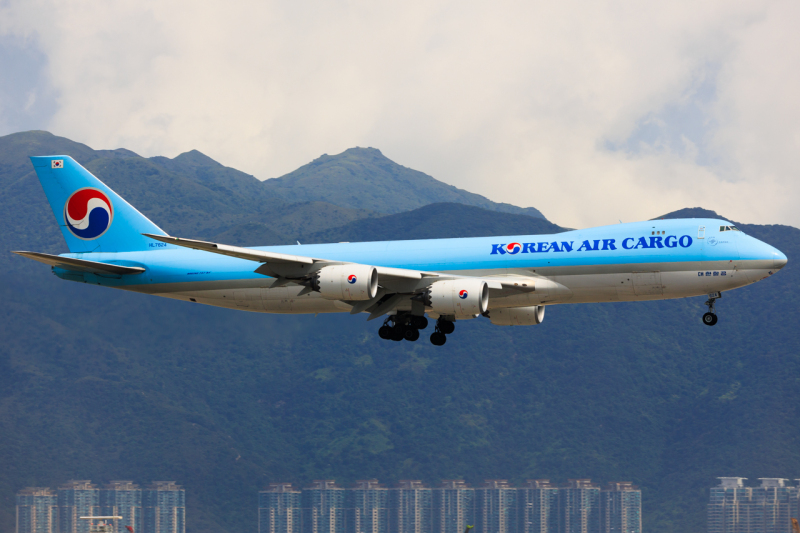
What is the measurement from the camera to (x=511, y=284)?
49.2 meters

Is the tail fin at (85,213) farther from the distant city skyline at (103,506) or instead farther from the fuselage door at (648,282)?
the distant city skyline at (103,506)

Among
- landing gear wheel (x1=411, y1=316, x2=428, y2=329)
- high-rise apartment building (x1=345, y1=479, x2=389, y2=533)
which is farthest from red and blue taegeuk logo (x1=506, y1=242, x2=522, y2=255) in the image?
high-rise apartment building (x1=345, y1=479, x2=389, y2=533)

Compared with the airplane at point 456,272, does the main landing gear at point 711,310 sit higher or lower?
lower

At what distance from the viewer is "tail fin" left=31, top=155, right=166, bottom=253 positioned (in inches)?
2299

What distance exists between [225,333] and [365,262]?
31.1m

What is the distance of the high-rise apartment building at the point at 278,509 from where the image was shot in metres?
184

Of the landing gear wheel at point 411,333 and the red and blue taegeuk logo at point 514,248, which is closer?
the red and blue taegeuk logo at point 514,248

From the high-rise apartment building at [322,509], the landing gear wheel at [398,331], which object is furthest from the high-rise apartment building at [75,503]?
the landing gear wheel at [398,331]

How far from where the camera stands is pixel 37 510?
158m

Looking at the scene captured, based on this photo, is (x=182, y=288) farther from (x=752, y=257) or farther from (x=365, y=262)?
(x=752, y=257)

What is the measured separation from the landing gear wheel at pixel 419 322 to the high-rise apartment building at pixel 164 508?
129295 millimetres

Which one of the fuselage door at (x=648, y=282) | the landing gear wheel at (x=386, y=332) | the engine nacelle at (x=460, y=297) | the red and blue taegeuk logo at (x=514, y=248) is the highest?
the red and blue taegeuk logo at (x=514, y=248)

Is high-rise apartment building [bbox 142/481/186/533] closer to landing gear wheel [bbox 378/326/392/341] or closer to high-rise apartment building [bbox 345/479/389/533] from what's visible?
high-rise apartment building [bbox 345/479/389/533]

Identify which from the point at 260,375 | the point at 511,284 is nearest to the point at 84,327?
the point at 511,284
